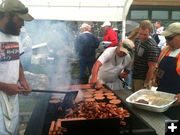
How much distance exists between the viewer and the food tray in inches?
86.1

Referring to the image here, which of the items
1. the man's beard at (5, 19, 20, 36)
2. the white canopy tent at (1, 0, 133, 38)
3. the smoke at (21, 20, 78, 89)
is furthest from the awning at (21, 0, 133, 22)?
the man's beard at (5, 19, 20, 36)

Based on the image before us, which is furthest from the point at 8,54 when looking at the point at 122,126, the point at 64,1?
the point at 64,1

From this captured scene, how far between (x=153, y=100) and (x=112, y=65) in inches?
47.5

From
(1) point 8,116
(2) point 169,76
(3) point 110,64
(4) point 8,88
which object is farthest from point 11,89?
(2) point 169,76

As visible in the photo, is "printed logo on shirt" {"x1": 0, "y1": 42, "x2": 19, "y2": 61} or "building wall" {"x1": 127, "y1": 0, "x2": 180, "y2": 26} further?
"building wall" {"x1": 127, "y1": 0, "x2": 180, "y2": 26}

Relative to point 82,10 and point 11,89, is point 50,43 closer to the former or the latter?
point 82,10

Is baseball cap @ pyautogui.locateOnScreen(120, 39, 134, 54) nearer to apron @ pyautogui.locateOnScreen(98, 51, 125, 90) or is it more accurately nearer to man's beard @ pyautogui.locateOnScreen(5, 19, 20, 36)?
apron @ pyautogui.locateOnScreen(98, 51, 125, 90)

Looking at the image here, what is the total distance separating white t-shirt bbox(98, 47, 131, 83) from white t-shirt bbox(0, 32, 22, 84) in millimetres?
1595

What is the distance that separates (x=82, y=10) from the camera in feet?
17.8

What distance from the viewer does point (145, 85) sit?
3.66 metres

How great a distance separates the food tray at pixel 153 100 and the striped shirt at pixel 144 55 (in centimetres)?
102

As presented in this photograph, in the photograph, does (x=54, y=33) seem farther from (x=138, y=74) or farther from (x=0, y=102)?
(x=0, y=102)

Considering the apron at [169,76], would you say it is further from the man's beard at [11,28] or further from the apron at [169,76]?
the man's beard at [11,28]

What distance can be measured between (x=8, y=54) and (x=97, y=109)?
1421 mm
